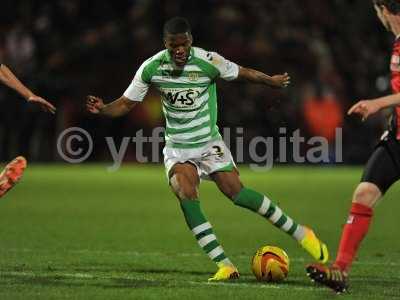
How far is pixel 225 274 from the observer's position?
27.3 feet

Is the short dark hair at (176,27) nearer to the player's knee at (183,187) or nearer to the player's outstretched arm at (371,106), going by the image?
the player's knee at (183,187)

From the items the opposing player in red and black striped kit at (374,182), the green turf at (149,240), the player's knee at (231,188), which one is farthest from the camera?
the player's knee at (231,188)

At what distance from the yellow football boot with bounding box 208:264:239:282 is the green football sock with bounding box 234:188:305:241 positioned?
1.93 ft

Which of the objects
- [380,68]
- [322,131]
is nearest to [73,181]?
[322,131]

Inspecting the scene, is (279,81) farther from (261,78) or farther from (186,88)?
(186,88)

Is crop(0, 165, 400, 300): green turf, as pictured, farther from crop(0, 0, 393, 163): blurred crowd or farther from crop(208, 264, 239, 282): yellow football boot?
crop(0, 0, 393, 163): blurred crowd

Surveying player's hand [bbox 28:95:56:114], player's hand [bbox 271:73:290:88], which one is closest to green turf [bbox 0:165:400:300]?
player's hand [bbox 28:95:56:114]

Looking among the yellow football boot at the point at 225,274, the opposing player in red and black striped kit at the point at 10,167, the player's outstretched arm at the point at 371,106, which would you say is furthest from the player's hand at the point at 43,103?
the player's outstretched arm at the point at 371,106

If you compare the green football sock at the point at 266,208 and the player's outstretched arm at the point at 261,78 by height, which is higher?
the player's outstretched arm at the point at 261,78

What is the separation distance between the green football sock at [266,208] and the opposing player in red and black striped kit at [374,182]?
1.11m

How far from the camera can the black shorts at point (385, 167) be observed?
293 inches

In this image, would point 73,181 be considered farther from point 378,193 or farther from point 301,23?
point 378,193

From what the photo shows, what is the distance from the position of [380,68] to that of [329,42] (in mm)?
1956

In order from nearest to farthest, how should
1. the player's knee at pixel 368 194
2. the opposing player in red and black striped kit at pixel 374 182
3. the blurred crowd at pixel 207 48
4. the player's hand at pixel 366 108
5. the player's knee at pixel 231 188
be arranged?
1. the player's hand at pixel 366 108
2. the opposing player in red and black striped kit at pixel 374 182
3. the player's knee at pixel 368 194
4. the player's knee at pixel 231 188
5. the blurred crowd at pixel 207 48
